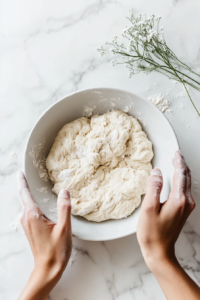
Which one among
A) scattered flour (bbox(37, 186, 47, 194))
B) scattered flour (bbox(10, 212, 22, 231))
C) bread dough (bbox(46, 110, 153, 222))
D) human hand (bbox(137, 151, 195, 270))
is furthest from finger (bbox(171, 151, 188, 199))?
scattered flour (bbox(10, 212, 22, 231))

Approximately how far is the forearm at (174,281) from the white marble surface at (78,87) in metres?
0.19

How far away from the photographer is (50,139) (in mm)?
1109

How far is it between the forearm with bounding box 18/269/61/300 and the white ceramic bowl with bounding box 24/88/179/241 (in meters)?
0.19

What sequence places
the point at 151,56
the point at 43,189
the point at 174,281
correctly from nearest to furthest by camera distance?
the point at 174,281, the point at 43,189, the point at 151,56

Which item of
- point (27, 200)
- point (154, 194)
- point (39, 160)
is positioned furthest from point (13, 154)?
point (154, 194)

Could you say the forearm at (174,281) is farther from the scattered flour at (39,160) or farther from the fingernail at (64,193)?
the scattered flour at (39,160)

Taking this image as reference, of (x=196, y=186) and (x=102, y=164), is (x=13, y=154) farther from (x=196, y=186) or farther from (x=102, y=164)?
(x=196, y=186)

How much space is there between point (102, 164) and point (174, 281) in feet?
1.66

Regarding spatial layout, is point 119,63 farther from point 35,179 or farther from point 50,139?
point 35,179

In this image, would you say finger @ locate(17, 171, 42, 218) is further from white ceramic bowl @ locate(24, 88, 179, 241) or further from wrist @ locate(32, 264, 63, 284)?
wrist @ locate(32, 264, 63, 284)

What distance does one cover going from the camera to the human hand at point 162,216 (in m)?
0.93

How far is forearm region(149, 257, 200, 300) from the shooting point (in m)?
0.89

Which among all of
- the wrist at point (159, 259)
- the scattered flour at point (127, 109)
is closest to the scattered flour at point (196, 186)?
the wrist at point (159, 259)

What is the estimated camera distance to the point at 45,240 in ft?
3.21
